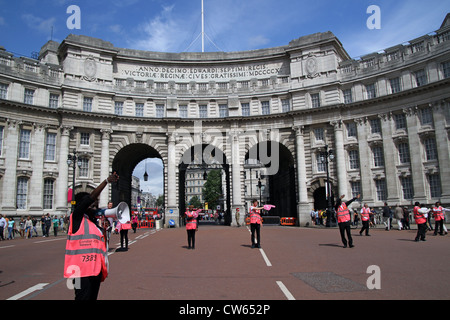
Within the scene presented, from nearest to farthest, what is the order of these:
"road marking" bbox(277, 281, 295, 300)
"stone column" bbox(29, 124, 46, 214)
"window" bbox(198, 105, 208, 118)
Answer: "road marking" bbox(277, 281, 295, 300), "stone column" bbox(29, 124, 46, 214), "window" bbox(198, 105, 208, 118)

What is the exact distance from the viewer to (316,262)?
10.8 m

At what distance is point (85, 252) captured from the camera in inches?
191

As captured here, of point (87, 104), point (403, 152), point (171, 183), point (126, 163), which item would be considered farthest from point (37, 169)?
point (403, 152)

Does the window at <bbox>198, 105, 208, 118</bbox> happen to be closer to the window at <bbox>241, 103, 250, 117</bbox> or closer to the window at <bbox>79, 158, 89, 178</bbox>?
the window at <bbox>241, 103, 250, 117</bbox>

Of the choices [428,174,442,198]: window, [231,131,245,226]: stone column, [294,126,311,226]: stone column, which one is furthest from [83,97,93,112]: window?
[428,174,442,198]: window

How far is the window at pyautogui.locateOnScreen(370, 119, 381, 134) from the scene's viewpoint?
3411cm

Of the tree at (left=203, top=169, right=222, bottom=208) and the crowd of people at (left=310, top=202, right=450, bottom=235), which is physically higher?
the tree at (left=203, top=169, right=222, bottom=208)

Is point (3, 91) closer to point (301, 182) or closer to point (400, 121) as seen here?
point (301, 182)

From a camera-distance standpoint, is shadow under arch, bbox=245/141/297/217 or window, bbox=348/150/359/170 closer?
window, bbox=348/150/359/170

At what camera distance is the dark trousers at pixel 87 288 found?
4.65 metres

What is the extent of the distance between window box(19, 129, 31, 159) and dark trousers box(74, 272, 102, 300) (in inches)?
1271

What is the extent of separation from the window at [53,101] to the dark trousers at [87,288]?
33.9 m
